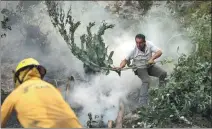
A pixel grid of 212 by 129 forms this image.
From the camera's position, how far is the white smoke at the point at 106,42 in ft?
34.6

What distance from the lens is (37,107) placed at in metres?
4.84

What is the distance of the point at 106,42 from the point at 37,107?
823cm

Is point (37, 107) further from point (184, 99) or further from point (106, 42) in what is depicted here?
point (106, 42)

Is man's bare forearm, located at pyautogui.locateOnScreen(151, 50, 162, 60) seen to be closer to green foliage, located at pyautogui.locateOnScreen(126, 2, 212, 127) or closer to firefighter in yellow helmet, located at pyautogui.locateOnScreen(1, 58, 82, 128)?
green foliage, located at pyautogui.locateOnScreen(126, 2, 212, 127)

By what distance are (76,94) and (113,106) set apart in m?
1.01

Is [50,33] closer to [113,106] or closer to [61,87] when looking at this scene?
[61,87]

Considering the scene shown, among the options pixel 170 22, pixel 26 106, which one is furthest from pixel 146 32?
pixel 26 106

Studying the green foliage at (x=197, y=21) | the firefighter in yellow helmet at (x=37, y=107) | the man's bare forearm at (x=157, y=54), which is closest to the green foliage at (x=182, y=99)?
the man's bare forearm at (x=157, y=54)

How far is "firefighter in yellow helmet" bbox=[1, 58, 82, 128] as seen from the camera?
4840mm

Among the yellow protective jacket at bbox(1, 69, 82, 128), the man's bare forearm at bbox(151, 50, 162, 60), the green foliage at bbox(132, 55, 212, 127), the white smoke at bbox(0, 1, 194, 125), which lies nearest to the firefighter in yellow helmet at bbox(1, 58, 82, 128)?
the yellow protective jacket at bbox(1, 69, 82, 128)

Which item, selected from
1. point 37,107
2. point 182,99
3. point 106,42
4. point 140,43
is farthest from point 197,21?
point 37,107

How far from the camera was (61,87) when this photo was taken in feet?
36.3

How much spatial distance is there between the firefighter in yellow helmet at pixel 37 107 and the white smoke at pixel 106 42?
4781mm

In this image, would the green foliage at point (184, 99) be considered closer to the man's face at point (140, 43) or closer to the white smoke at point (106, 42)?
the man's face at point (140, 43)
